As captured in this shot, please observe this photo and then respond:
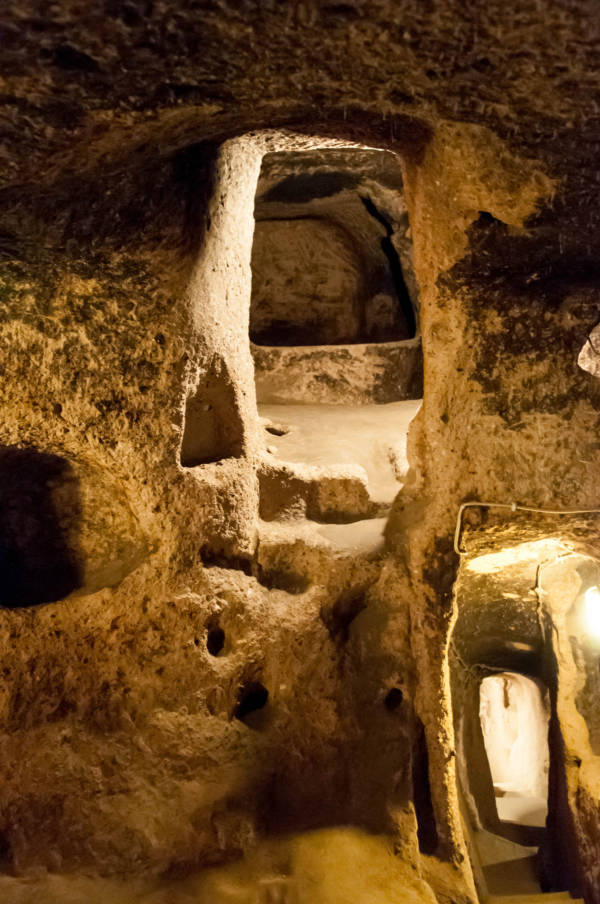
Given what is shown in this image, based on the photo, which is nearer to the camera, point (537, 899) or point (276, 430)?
point (537, 899)

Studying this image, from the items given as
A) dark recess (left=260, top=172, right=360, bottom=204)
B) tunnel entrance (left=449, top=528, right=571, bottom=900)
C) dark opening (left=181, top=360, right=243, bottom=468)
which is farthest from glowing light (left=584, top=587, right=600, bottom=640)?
dark recess (left=260, top=172, right=360, bottom=204)

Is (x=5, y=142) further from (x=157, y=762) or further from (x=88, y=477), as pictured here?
(x=157, y=762)

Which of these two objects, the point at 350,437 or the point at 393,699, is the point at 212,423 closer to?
the point at 393,699

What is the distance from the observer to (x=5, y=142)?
2.01 m

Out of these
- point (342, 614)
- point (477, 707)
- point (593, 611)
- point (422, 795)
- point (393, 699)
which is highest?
point (342, 614)

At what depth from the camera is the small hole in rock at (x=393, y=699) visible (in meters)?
3.03

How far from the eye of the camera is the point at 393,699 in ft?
10.0

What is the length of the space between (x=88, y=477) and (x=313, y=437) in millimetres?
1845

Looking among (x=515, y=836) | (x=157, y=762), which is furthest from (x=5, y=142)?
(x=515, y=836)

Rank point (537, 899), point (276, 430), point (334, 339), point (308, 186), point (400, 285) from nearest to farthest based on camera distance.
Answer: point (537, 899) < point (276, 430) < point (308, 186) < point (400, 285) < point (334, 339)

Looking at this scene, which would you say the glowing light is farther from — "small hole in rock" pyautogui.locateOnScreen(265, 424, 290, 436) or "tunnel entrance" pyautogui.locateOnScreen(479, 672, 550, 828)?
"small hole in rock" pyautogui.locateOnScreen(265, 424, 290, 436)

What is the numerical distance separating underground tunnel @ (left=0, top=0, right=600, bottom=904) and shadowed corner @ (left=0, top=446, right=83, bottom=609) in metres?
0.01

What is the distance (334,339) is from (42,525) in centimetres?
406

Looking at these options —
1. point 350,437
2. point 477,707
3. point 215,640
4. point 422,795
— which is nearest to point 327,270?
point 350,437
